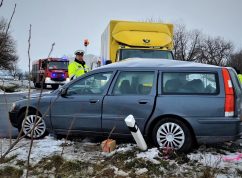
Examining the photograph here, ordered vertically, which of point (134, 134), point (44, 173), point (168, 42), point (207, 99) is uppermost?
point (168, 42)

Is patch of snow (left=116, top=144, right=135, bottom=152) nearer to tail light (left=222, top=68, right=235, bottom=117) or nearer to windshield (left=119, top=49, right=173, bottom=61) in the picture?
tail light (left=222, top=68, right=235, bottom=117)

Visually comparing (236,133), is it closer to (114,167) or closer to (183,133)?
(183,133)

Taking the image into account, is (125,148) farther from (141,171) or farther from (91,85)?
(91,85)

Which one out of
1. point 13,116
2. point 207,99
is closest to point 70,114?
point 13,116

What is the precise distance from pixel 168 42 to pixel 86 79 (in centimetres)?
733

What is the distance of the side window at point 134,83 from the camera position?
6762mm

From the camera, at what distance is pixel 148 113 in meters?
6.55

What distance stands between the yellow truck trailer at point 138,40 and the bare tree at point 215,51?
59737mm

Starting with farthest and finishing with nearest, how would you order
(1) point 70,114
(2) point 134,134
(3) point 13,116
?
(3) point 13,116 < (1) point 70,114 < (2) point 134,134

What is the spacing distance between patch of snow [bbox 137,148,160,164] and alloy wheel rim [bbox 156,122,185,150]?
0.65 feet

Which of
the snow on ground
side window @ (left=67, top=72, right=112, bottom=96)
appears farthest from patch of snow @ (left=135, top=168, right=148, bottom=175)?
side window @ (left=67, top=72, right=112, bottom=96)

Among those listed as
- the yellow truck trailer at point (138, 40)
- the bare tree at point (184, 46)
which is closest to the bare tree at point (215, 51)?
the bare tree at point (184, 46)

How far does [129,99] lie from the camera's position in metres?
6.72

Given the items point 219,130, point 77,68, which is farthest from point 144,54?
point 219,130
